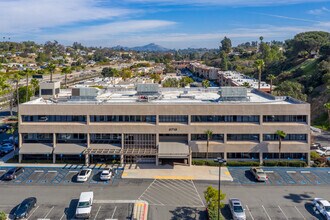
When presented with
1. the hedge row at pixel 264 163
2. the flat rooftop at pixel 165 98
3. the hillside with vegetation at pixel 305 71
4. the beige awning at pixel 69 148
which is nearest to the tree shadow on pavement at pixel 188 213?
the hedge row at pixel 264 163

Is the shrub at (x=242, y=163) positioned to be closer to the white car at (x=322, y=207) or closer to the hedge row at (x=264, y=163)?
the hedge row at (x=264, y=163)

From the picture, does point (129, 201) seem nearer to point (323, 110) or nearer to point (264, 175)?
point (264, 175)

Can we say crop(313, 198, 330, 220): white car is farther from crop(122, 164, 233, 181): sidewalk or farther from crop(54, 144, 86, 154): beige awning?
crop(54, 144, 86, 154): beige awning

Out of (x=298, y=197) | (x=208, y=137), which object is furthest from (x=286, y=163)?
(x=208, y=137)

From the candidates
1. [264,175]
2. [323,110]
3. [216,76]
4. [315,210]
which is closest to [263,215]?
[315,210]

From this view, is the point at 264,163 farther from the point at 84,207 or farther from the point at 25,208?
the point at 25,208

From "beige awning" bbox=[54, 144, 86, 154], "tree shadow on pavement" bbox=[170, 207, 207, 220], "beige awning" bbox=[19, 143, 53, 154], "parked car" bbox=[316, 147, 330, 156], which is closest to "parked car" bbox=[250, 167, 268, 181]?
"tree shadow on pavement" bbox=[170, 207, 207, 220]
